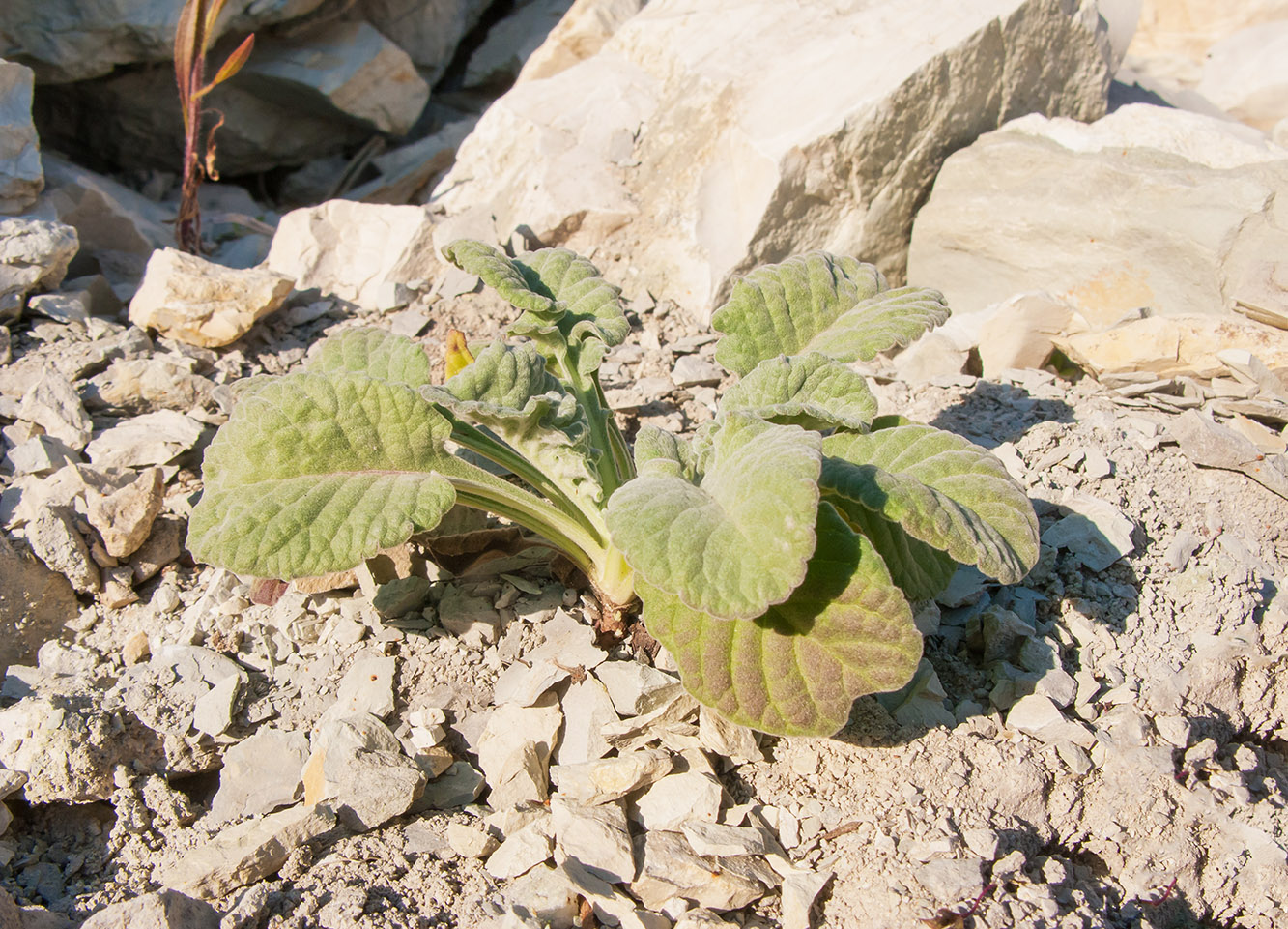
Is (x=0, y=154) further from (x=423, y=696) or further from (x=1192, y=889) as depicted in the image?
(x=1192, y=889)

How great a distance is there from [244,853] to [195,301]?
6.55 feet

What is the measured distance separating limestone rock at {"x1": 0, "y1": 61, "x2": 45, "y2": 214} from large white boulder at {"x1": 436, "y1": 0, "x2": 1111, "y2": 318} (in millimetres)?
1450

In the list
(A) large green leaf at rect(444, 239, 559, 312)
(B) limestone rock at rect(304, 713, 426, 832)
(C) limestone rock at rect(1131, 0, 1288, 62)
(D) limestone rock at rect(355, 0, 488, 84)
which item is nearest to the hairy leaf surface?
(A) large green leaf at rect(444, 239, 559, 312)

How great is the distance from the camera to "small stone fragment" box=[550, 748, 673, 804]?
1.77m

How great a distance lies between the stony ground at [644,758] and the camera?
5.33 ft

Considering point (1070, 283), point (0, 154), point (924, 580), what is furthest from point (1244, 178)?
point (0, 154)

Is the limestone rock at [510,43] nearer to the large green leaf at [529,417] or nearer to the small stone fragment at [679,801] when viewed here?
the large green leaf at [529,417]

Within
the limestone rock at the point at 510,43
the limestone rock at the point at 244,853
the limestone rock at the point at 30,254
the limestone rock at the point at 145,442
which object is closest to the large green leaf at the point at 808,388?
the limestone rock at the point at 244,853

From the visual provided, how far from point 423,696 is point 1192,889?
153 centimetres

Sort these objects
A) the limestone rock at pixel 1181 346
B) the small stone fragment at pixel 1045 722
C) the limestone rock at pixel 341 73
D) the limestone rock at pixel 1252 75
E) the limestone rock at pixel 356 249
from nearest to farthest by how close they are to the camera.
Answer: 1. the small stone fragment at pixel 1045 722
2. the limestone rock at pixel 1181 346
3. the limestone rock at pixel 356 249
4. the limestone rock at pixel 341 73
5. the limestone rock at pixel 1252 75

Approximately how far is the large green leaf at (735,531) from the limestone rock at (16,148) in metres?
2.88

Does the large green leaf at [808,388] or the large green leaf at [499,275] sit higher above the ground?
the large green leaf at [499,275]

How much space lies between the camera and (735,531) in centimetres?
152

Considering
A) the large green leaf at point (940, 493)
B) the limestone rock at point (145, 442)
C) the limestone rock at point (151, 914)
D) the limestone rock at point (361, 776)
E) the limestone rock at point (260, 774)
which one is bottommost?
the limestone rock at point (260, 774)
